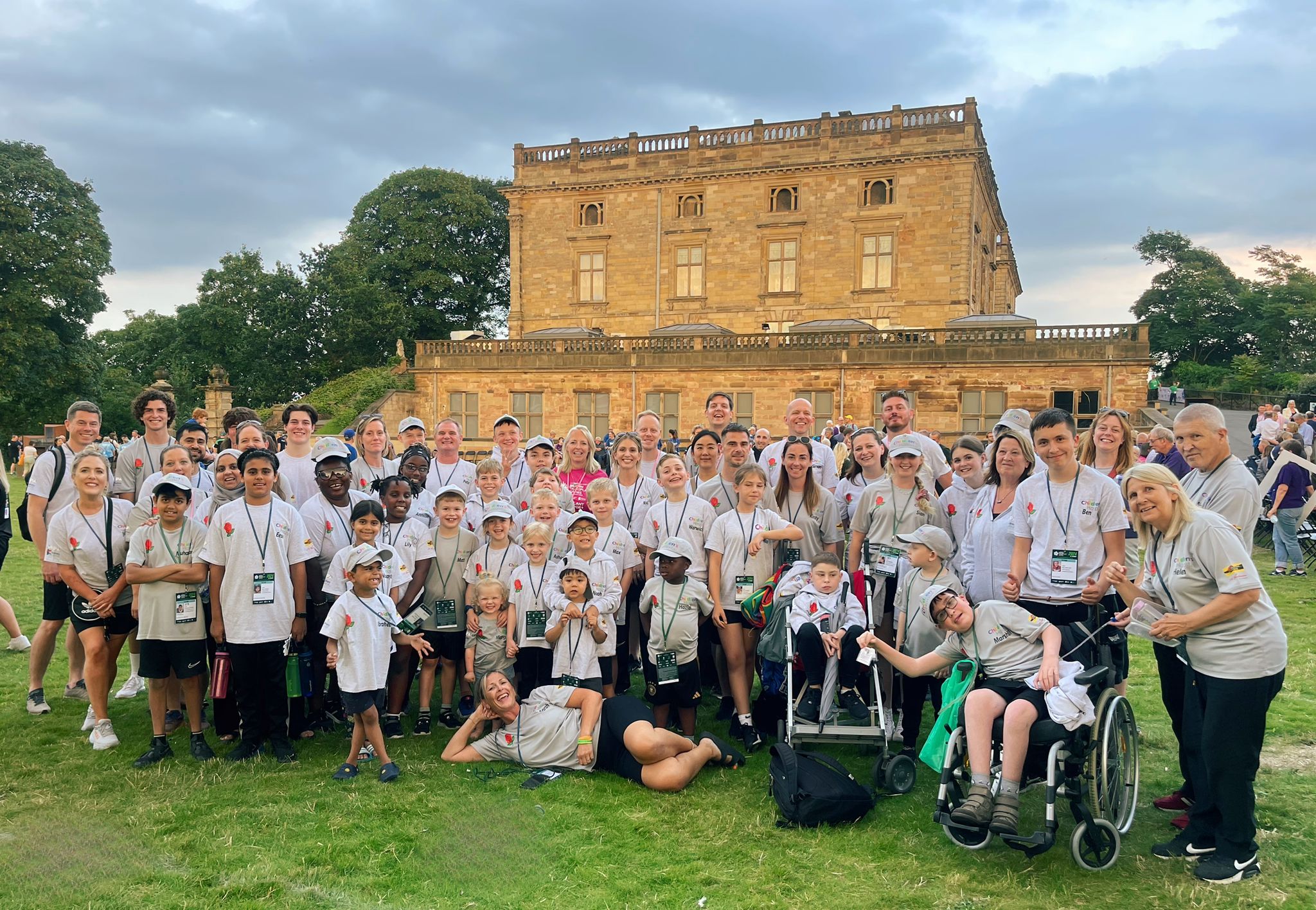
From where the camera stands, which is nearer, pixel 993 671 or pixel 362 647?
pixel 993 671

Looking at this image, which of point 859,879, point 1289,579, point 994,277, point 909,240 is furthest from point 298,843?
point 994,277

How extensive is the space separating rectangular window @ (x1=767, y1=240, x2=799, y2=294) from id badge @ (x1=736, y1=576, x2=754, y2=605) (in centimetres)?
2935

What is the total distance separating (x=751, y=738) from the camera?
6160 mm

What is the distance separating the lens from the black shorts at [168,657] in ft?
19.4

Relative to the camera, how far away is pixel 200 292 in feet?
141

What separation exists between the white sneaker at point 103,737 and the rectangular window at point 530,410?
25.4m

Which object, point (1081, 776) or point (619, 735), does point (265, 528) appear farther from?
point (1081, 776)

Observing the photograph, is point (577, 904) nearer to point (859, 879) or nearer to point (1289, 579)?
point (859, 879)

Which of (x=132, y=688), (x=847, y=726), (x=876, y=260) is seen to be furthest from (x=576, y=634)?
(x=876, y=260)

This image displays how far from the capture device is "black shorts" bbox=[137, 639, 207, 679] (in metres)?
5.91

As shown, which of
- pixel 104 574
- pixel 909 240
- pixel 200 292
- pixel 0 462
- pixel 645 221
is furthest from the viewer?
pixel 200 292

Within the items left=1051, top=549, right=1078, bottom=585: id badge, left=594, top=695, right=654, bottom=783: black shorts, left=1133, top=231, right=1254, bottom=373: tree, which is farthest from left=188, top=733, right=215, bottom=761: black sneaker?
left=1133, top=231, right=1254, bottom=373: tree

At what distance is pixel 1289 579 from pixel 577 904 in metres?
12.5

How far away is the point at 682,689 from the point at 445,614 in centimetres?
191
